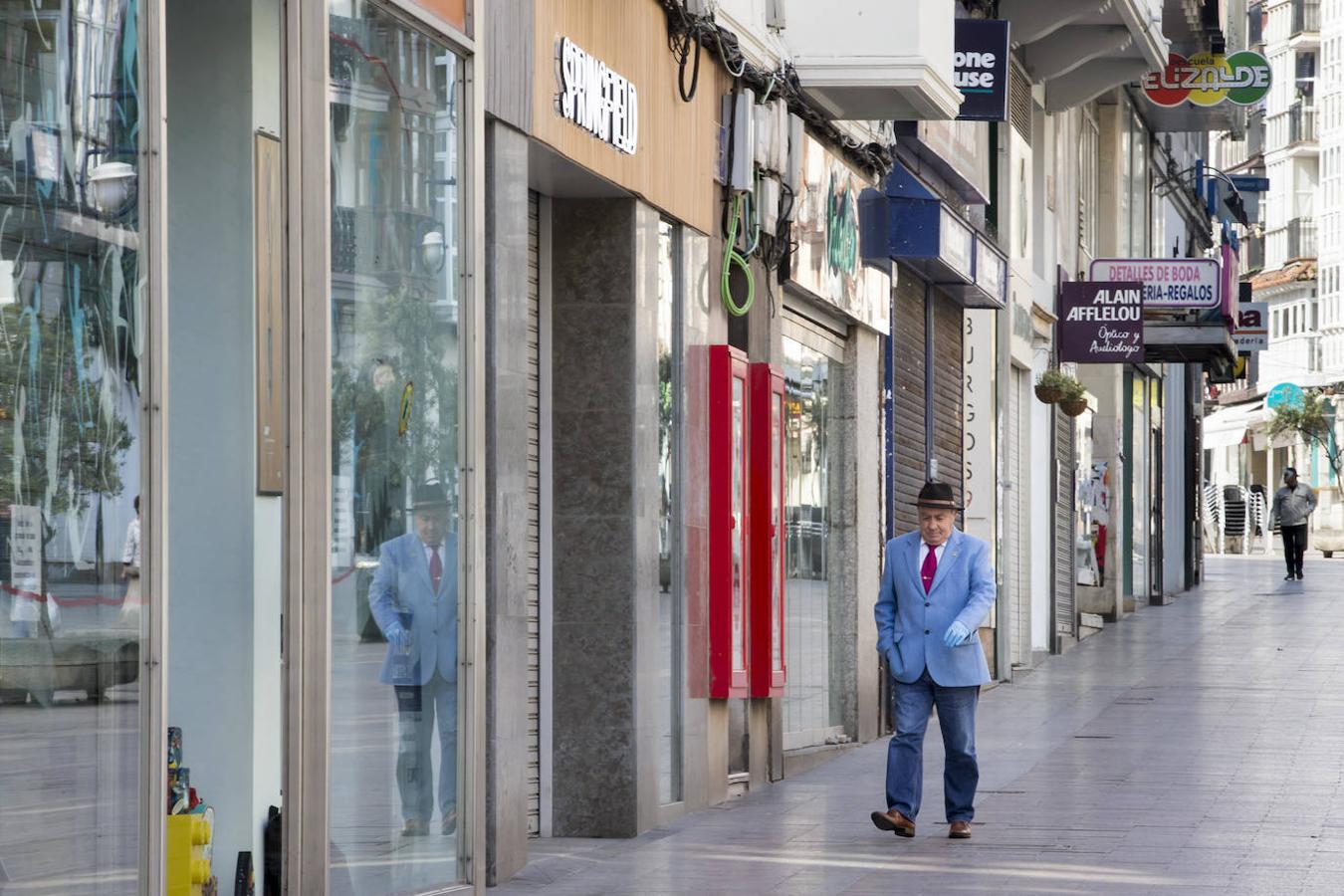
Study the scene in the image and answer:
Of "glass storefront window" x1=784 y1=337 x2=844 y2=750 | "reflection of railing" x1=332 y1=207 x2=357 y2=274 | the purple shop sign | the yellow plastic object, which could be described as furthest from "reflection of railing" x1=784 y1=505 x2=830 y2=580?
the purple shop sign

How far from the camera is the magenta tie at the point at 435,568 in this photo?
29.6 feet

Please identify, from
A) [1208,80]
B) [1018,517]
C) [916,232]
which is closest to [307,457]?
[916,232]

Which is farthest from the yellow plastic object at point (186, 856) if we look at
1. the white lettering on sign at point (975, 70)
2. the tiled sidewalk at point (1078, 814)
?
the white lettering on sign at point (975, 70)

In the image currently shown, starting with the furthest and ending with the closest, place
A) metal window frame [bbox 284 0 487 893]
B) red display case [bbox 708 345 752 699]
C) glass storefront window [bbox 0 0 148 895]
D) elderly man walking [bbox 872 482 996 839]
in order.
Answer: red display case [bbox 708 345 752 699] < elderly man walking [bbox 872 482 996 839] < metal window frame [bbox 284 0 487 893] < glass storefront window [bbox 0 0 148 895]

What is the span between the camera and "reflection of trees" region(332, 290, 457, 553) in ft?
27.5

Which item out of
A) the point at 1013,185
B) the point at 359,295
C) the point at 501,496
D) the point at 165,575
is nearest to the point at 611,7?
the point at 501,496

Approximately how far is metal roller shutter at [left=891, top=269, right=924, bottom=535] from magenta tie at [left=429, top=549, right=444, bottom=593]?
9346mm

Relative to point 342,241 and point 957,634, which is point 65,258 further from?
point 957,634

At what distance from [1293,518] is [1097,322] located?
14.3 meters

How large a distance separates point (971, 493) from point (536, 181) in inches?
432

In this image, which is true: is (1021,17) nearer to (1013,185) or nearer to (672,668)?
(1013,185)

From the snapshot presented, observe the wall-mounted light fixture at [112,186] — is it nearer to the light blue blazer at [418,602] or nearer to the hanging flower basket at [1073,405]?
the light blue blazer at [418,602]

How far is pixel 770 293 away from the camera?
14.2m

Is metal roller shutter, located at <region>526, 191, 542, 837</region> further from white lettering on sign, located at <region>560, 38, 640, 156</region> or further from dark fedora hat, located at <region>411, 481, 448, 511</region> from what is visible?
dark fedora hat, located at <region>411, 481, 448, 511</region>
